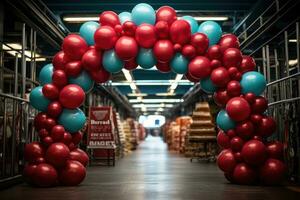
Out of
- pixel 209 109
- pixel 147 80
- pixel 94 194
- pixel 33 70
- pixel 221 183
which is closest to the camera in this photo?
pixel 94 194

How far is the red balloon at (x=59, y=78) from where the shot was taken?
7.96 metres

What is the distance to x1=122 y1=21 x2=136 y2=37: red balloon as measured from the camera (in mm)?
7926

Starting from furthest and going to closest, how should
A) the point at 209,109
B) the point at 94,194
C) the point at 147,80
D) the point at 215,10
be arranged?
1. the point at 147,80
2. the point at 209,109
3. the point at 215,10
4. the point at 94,194

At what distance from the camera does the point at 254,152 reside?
7.67 m

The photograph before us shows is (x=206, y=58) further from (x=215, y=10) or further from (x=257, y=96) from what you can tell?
(x=215, y=10)

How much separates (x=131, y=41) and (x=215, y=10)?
212 inches

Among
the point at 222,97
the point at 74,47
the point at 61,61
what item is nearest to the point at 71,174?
the point at 61,61

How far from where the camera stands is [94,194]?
701cm

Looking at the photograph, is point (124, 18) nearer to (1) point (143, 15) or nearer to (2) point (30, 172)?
(1) point (143, 15)

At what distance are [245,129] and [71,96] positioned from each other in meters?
Answer: 3.36

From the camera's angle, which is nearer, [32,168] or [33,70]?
[32,168]

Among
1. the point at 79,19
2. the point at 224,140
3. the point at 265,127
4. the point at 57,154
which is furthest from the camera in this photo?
the point at 79,19

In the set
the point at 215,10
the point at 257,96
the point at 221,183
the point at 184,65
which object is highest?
the point at 215,10

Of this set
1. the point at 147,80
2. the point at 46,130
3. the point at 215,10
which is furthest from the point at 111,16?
the point at 147,80
